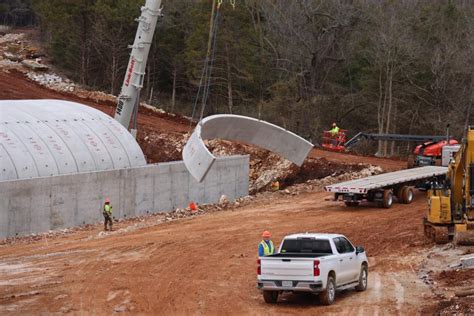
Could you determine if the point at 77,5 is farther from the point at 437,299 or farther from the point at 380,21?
the point at 437,299

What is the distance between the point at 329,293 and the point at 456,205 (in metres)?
9.08

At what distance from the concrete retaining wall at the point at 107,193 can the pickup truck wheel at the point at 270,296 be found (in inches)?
655

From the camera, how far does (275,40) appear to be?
2911 inches

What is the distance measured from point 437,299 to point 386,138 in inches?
1203

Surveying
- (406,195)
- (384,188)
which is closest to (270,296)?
(384,188)

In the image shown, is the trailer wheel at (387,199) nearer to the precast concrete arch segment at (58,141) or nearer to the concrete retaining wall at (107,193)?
the concrete retaining wall at (107,193)

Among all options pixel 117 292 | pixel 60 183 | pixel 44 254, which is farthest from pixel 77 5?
pixel 117 292

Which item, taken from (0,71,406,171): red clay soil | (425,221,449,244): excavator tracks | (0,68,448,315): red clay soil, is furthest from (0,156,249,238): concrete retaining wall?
(425,221,449,244): excavator tracks

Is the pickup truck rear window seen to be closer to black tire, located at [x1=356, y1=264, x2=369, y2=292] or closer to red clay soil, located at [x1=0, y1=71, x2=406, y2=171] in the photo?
black tire, located at [x1=356, y1=264, x2=369, y2=292]

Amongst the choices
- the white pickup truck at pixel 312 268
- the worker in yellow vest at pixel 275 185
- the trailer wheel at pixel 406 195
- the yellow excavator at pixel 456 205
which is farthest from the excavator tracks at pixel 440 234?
the worker in yellow vest at pixel 275 185

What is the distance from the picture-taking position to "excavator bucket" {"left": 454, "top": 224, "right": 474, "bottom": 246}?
26812 millimetres

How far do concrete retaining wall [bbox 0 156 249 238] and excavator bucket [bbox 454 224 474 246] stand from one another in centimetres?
1731

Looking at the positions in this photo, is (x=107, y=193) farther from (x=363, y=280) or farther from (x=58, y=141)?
(x=363, y=280)

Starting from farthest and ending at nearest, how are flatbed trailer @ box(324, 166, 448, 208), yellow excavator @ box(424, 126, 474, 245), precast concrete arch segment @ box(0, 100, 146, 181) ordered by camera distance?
flatbed trailer @ box(324, 166, 448, 208) < precast concrete arch segment @ box(0, 100, 146, 181) < yellow excavator @ box(424, 126, 474, 245)
